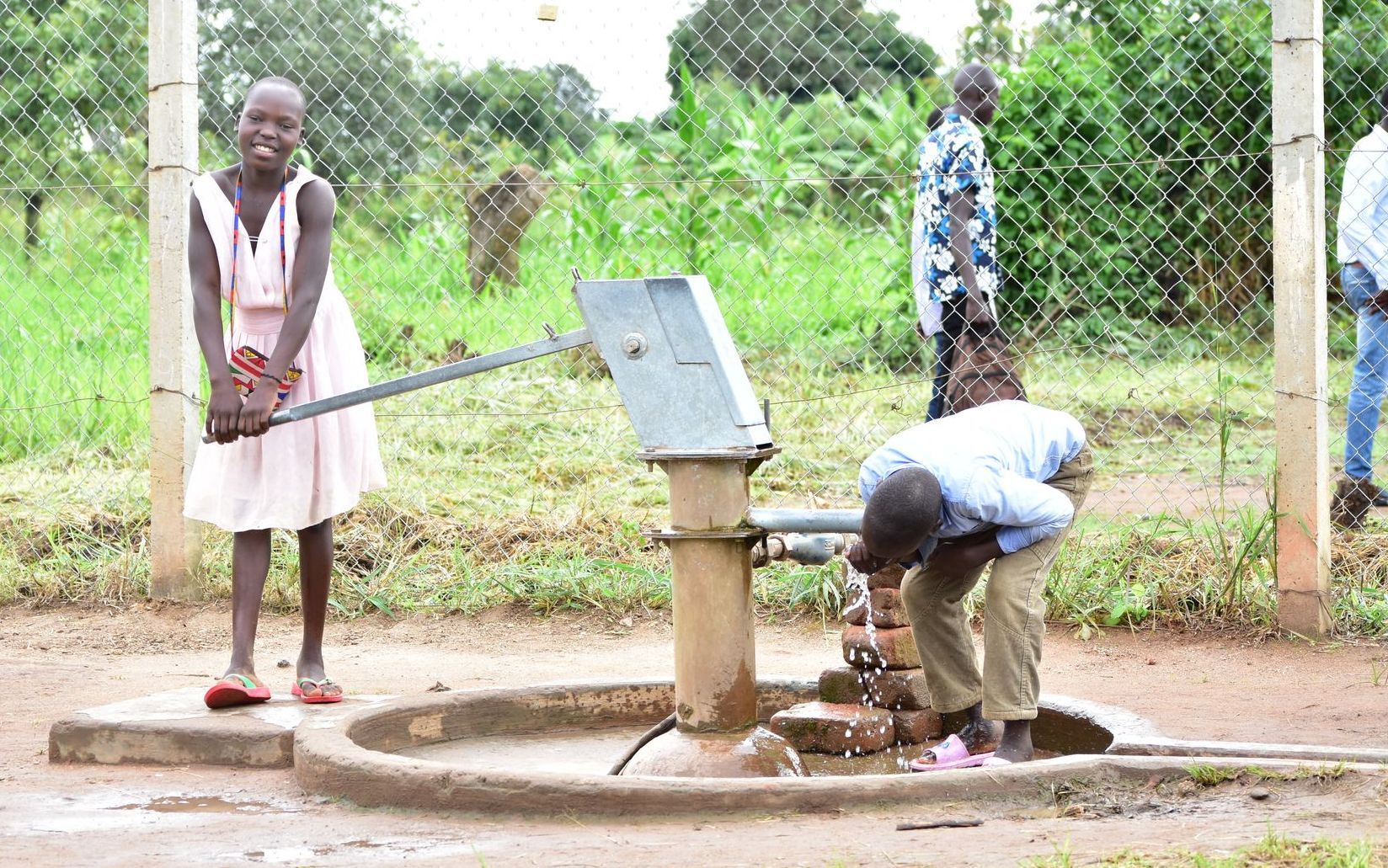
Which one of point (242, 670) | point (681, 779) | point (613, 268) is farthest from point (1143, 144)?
point (681, 779)

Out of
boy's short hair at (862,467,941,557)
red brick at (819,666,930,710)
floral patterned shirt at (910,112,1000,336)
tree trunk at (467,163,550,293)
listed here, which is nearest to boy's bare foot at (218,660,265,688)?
red brick at (819,666,930,710)

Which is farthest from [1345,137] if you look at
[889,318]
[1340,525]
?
[1340,525]

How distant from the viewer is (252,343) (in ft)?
12.0

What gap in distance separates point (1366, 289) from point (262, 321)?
13.6ft

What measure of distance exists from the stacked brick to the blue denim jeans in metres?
2.73

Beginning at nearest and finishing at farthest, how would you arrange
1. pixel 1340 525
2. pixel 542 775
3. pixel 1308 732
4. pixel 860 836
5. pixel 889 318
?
pixel 860 836 < pixel 542 775 < pixel 1308 732 < pixel 1340 525 < pixel 889 318

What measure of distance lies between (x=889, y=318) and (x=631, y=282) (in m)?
6.91

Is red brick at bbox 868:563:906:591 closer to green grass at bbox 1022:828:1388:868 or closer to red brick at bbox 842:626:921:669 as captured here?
red brick at bbox 842:626:921:669

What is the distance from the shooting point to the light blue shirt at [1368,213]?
5.59 meters

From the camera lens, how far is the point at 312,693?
365 cm

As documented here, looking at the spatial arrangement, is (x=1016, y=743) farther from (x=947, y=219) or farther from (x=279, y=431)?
(x=947, y=219)

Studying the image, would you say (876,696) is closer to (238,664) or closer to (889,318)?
(238,664)

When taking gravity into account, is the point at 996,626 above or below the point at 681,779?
above

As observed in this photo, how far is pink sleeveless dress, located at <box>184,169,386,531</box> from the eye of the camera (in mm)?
3609
